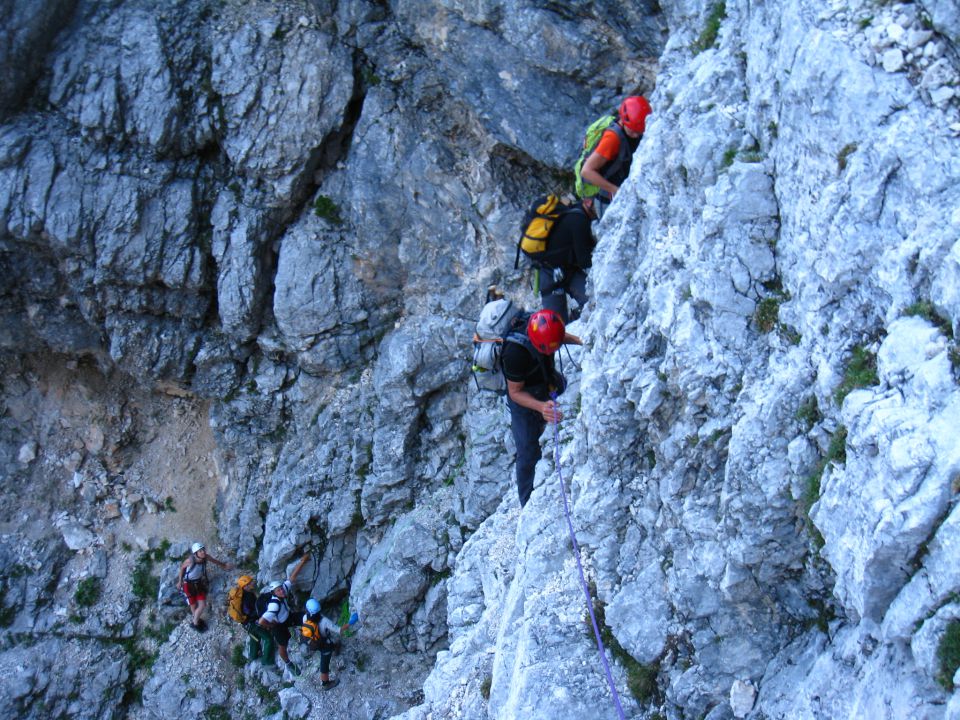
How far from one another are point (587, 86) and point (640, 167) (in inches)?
234

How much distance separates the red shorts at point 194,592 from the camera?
19484 mm

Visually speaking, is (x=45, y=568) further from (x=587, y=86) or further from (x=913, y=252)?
(x=913, y=252)

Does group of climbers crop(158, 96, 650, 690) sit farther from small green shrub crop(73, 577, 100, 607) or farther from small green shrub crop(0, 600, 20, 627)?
small green shrub crop(0, 600, 20, 627)

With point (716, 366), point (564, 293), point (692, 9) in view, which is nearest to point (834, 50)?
point (716, 366)

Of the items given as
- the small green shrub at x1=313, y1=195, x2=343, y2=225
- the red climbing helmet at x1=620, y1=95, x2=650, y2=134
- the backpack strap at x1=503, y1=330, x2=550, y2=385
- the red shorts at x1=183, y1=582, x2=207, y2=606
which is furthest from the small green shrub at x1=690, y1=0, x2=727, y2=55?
the red shorts at x1=183, y1=582, x2=207, y2=606

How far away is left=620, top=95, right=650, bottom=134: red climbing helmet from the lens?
37.2 feet

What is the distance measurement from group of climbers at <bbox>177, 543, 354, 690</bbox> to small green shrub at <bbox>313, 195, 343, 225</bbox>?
7.63m

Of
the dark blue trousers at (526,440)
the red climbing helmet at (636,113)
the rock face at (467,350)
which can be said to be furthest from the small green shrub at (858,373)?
the red climbing helmet at (636,113)

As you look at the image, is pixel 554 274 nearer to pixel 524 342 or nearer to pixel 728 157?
pixel 524 342

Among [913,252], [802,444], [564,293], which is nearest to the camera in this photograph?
[913,252]

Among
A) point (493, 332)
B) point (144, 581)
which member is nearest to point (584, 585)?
point (493, 332)

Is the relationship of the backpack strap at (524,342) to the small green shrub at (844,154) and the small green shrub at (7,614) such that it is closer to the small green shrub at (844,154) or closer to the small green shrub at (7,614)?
the small green shrub at (844,154)

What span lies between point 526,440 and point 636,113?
4.68m

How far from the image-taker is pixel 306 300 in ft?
61.2
